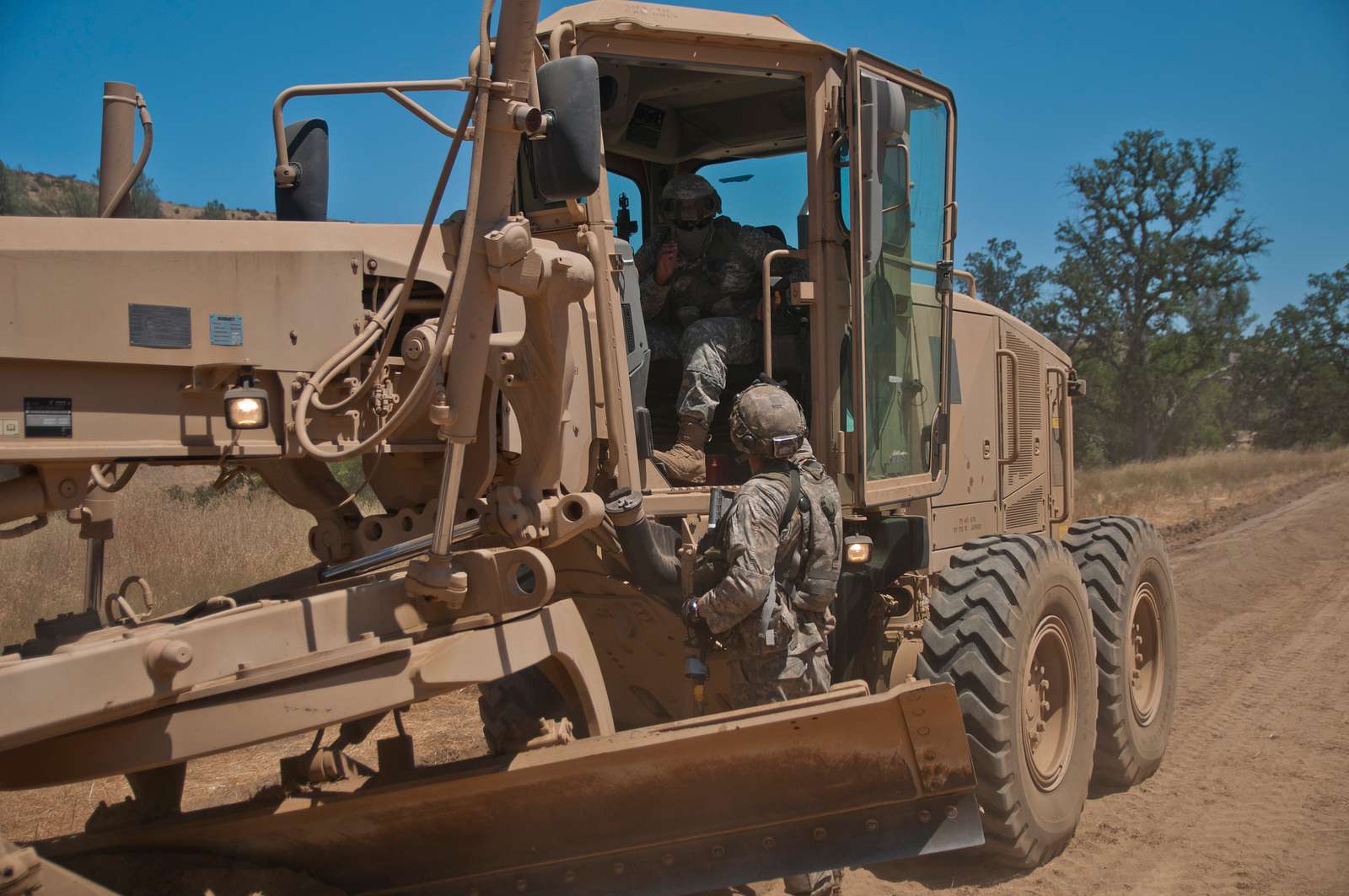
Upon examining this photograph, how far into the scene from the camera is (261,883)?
368 centimetres

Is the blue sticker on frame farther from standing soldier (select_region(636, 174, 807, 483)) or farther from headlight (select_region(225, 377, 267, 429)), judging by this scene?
standing soldier (select_region(636, 174, 807, 483))

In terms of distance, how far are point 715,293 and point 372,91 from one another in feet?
6.94

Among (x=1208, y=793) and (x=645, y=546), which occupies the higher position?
(x=645, y=546)

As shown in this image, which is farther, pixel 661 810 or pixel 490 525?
pixel 490 525

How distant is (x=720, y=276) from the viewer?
5.49 meters

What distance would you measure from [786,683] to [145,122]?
304 centimetres

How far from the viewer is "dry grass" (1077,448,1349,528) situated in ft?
66.0

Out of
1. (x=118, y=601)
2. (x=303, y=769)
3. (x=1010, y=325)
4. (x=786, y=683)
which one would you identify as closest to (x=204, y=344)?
(x=118, y=601)

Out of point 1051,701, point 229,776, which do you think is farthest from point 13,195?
point 1051,701

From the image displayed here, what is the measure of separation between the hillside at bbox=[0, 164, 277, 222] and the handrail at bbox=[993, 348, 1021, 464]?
10234 millimetres

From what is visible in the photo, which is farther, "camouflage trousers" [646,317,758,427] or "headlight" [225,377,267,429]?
"camouflage trousers" [646,317,758,427]

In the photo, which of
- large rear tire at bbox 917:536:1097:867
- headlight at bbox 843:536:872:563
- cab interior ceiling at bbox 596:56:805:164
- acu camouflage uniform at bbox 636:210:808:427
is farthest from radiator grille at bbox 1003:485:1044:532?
cab interior ceiling at bbox 596:56:805:164

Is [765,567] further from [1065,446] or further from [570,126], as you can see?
[1065,446]

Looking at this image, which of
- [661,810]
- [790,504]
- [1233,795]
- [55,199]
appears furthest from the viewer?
[55,199]
